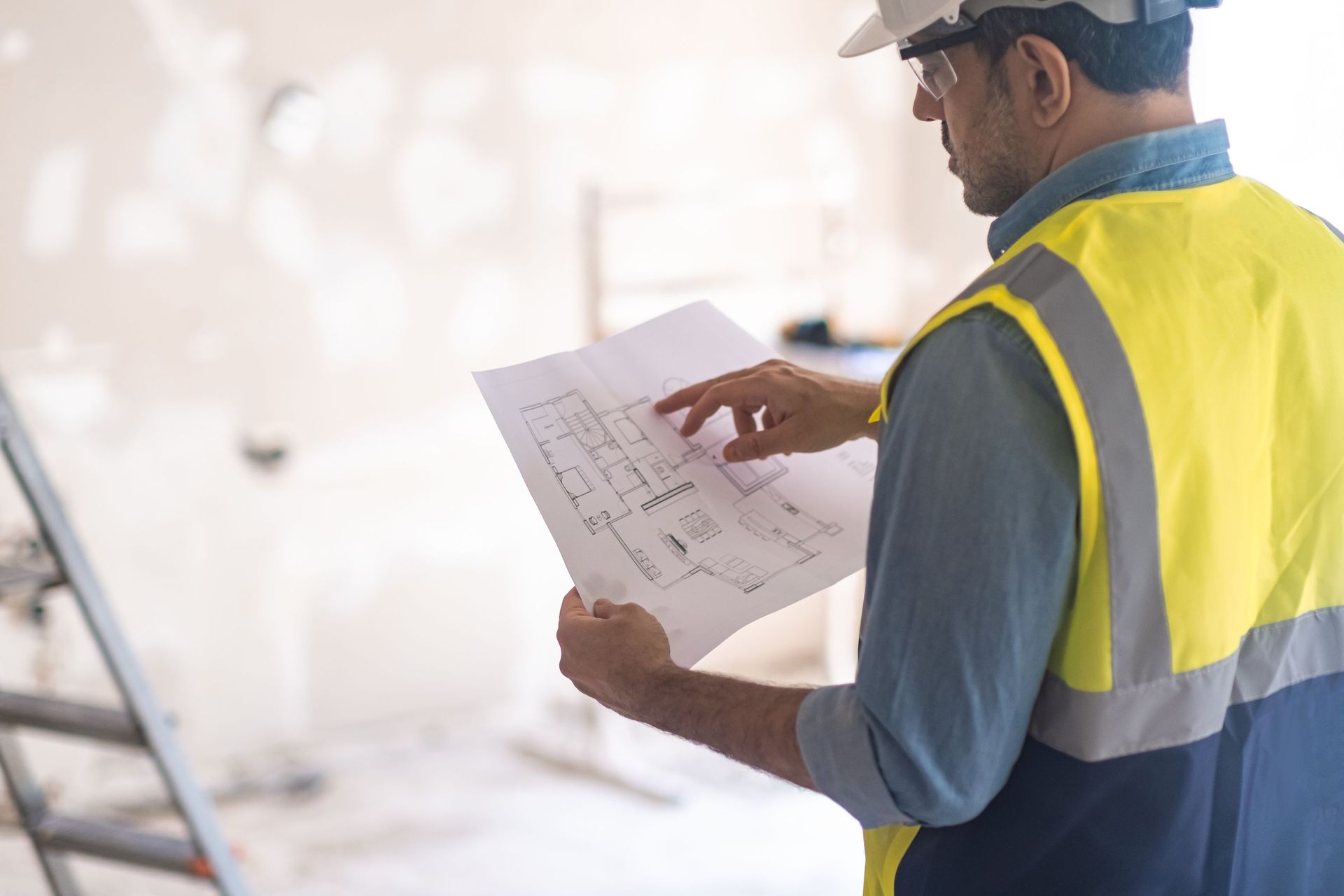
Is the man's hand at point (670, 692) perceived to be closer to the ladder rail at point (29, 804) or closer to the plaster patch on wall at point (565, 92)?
the ladder rail at point (29, 804)

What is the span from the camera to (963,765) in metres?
0.59

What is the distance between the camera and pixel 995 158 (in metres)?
0.71

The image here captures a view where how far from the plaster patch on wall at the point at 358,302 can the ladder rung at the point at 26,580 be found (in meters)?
1.05

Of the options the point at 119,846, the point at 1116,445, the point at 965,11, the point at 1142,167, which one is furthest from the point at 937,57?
the point at 119,846

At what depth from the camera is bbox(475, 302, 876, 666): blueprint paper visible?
0.81 metres

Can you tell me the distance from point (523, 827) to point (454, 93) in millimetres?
1724

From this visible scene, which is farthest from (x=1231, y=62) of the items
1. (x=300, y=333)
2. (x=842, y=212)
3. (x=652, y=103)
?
(x=300, y=333)

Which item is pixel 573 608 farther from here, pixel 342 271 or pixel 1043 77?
pixel 342 271

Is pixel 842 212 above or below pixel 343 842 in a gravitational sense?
above

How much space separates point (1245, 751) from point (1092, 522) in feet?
0.84

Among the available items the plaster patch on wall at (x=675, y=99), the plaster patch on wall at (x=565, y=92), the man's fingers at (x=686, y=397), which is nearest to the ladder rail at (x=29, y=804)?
the man's fingers at (x=686, y=397)

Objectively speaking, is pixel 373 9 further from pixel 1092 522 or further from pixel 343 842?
pixel 1092 522

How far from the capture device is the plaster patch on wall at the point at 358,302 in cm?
236

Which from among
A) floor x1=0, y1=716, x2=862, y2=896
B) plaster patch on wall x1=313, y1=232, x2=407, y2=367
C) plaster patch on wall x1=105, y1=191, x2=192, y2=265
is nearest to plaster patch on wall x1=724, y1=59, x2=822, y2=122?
plaster patch on wall x1=313, y1=232, x2=407, y2=367
